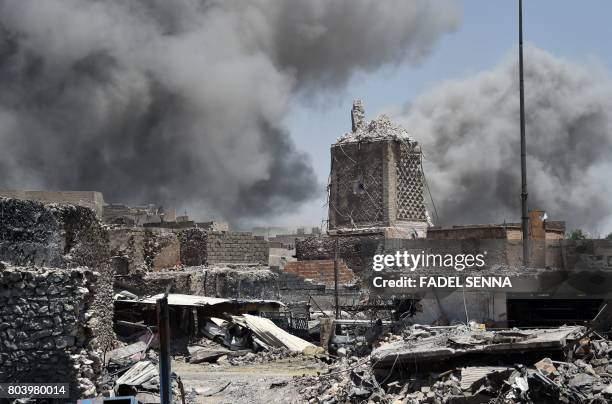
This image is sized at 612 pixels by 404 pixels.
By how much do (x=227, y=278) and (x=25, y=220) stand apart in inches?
531

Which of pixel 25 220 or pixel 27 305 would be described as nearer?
pixel 27 305

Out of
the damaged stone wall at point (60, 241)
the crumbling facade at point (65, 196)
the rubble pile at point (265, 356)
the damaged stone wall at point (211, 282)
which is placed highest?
the crumbling facade at point (65, 196)

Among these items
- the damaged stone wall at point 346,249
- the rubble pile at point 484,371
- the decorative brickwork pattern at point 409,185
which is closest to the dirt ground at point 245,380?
the rubble pile at point 484,371

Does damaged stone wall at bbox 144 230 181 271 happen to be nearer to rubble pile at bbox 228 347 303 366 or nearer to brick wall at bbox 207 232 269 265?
brick wall at bbox 207 232 269 265

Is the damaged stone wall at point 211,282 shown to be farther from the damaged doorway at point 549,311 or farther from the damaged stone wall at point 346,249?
the damaged doorway at point 549,311

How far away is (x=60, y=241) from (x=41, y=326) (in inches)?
123

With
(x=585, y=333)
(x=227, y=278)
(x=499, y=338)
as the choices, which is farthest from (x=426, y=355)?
(x=227, y=278)

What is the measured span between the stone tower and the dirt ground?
8.95 m

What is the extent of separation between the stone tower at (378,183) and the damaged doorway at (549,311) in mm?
11295

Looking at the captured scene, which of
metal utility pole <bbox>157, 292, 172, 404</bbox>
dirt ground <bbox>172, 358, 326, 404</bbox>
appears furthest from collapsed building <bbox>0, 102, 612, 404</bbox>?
metal utility pole <bbox>157, 292, 172, 404</bbox>

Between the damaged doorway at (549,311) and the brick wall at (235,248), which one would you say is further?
the brick wall at (235,248)

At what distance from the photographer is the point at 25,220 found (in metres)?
13.9

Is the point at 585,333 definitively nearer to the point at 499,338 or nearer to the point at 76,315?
the point at 499,338

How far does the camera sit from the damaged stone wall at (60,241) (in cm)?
1313
